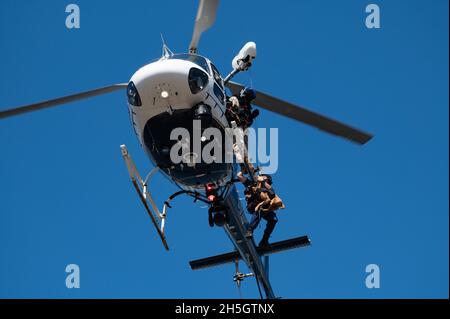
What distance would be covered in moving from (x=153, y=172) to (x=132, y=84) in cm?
185

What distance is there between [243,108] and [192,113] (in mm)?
1758

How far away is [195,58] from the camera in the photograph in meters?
14.4

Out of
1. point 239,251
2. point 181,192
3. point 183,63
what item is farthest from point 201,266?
point 183,63

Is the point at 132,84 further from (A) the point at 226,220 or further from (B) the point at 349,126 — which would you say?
(B) the point at 349,126

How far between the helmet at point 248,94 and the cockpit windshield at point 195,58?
42.0 inches

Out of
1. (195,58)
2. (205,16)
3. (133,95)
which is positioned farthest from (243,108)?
(133,95)

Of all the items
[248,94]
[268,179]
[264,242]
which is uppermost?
[248,94]

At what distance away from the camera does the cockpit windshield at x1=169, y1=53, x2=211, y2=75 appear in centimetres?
1424

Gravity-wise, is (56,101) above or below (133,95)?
above

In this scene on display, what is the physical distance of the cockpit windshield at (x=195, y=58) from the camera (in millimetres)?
14237

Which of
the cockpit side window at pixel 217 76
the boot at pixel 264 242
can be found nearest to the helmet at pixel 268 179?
the boot at pixel 264 242

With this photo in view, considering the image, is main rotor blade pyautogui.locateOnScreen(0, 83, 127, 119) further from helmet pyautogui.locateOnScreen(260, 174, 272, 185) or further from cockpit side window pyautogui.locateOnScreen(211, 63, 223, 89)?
helmet pyautogui.locateOnScreen(260, 174, 272, 185)

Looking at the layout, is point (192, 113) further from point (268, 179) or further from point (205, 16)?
point (268, 179)

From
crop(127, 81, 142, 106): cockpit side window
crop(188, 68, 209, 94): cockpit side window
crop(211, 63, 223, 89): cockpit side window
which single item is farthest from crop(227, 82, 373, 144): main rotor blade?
crop(127, 81, 142, 106): cockpit side window
